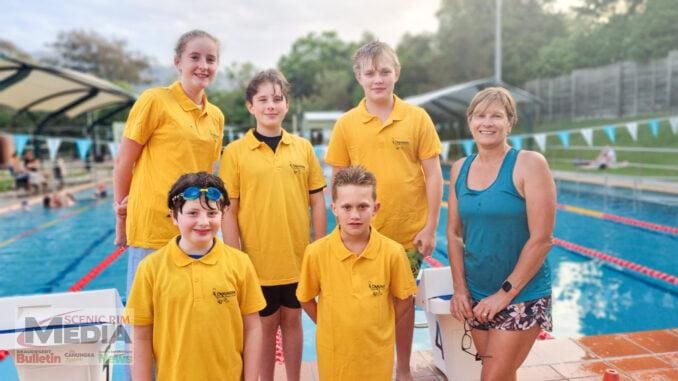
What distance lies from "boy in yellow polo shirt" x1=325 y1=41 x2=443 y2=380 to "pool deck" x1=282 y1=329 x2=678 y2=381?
0.65 metres

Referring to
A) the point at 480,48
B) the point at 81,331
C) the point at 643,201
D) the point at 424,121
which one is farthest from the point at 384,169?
the point at 480,48

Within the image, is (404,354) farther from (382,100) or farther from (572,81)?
(572,81)

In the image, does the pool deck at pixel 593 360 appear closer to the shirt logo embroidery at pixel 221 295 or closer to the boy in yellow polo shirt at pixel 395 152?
the boy in yellow polo shirt at pixel 395 152

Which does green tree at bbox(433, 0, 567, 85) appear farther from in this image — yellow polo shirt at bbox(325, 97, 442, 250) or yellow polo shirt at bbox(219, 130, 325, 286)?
yellow polo shirt at bbox(219, 130, 325, 286)

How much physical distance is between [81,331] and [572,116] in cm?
2212

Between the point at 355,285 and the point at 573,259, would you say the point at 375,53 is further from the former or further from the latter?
the point at 573,259

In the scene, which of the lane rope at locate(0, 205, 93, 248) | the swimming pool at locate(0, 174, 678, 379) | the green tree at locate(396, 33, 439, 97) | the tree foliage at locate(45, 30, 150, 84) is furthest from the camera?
the tree foliage at locate(45, 30, 150, 84)

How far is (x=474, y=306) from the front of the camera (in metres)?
2.09

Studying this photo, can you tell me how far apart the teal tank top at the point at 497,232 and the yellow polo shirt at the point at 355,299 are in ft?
0.99

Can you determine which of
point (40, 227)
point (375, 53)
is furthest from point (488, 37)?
point (375, 53)

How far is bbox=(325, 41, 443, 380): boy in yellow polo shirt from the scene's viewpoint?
96.0 inches

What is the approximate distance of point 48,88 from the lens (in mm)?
13930

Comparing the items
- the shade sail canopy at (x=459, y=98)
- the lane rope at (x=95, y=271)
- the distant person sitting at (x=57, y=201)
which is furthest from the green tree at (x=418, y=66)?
the lane rope at (x=95, y=271)

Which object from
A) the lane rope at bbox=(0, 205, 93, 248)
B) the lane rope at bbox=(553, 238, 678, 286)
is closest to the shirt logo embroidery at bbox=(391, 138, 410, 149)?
the lane rope at bbox=(553, 238, 678, 286)
